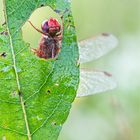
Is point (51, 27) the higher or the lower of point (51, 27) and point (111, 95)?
the higher

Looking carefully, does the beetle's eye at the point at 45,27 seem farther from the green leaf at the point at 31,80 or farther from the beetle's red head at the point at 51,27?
the green leaf at the point at 31,80

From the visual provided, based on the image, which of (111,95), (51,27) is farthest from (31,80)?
(111,95)

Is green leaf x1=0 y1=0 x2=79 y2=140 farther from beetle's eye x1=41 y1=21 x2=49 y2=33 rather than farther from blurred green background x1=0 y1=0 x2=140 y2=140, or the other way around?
blurred green background x1=0 y1=0 x2=140 y2=140

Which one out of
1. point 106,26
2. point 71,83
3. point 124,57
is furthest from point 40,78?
point 106,26

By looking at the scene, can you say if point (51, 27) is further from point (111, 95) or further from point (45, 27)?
point (111, 95)

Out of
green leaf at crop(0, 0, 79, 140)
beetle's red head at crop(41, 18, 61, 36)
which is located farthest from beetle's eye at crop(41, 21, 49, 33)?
green leaf at crop(0, 0, 79, 140)

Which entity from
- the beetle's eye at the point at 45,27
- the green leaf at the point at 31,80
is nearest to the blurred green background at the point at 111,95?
the beetle's eye at the point at 45,27

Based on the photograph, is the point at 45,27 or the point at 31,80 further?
the point at 45,27
